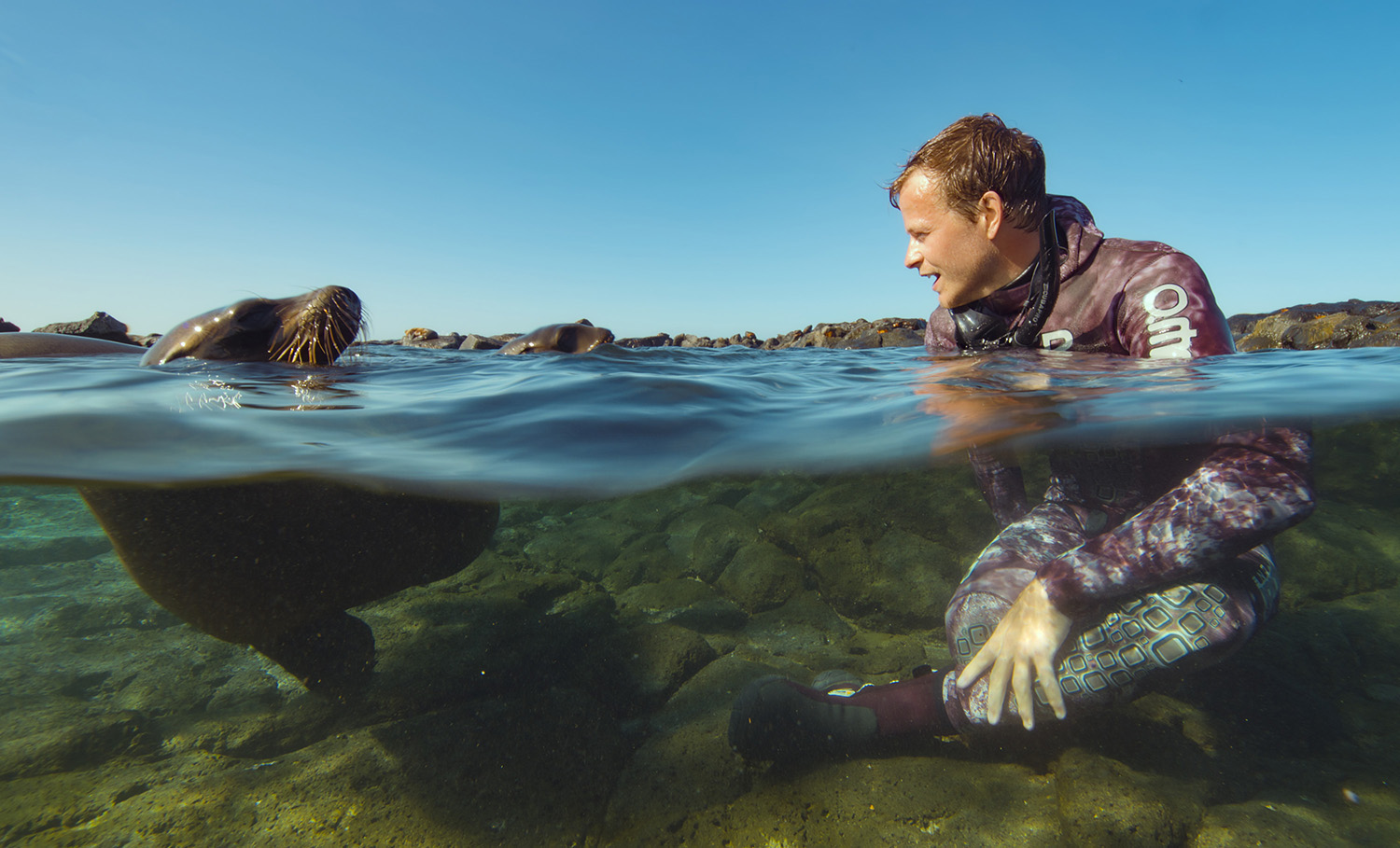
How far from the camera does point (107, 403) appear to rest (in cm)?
334

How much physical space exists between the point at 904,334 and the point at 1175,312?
530 inches

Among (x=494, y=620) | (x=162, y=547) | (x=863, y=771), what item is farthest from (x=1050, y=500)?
(x=162, y=547)

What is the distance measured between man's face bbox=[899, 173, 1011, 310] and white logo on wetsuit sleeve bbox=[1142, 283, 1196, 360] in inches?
30.9

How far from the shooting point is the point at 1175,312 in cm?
315

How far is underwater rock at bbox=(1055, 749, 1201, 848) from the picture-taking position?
6.38 feet

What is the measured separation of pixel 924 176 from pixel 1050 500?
2.08 meters

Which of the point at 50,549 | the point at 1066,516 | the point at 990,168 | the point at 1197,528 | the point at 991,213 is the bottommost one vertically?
the point at 1066,516

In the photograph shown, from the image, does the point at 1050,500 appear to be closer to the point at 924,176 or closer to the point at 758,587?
the point at 758,587

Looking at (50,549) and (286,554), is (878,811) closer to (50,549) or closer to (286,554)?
(286,554)

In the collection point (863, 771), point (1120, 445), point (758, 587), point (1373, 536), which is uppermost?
point (1120, 445)

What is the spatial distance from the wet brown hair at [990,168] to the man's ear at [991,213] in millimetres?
27

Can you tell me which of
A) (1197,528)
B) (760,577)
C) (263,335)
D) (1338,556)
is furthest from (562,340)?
(1338,556)

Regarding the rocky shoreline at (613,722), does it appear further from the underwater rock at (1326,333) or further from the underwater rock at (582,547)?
the underwater rock at (1326,333)

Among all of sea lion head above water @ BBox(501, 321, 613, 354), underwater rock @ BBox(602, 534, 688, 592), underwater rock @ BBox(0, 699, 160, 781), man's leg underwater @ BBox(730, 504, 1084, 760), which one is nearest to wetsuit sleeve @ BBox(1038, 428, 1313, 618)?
man's leg underwater @ BBox(730, 504, 1084, 760)
